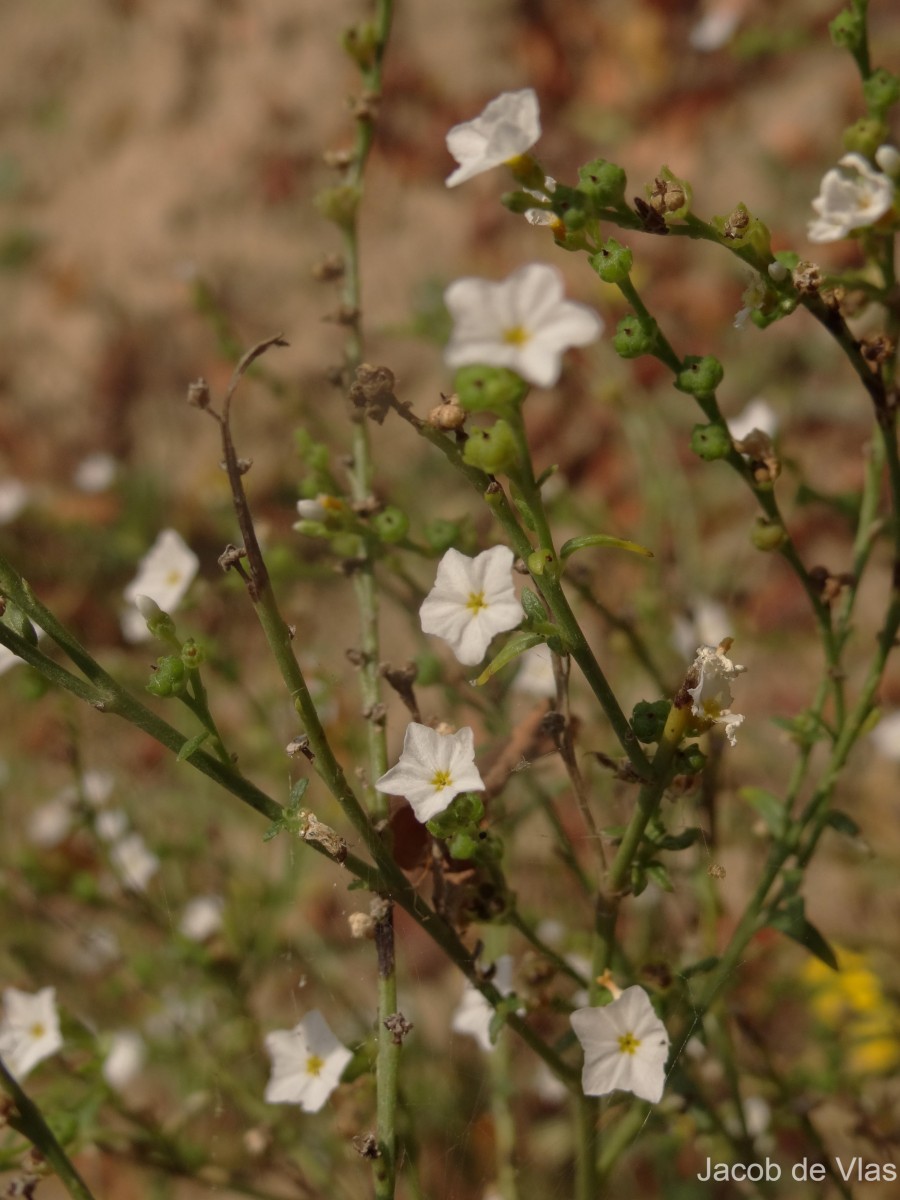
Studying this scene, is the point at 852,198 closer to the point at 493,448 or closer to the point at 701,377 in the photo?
the point at 701,377

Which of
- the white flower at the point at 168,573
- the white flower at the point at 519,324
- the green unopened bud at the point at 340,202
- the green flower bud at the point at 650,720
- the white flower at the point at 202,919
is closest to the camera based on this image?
the white flower at the point at 519,324

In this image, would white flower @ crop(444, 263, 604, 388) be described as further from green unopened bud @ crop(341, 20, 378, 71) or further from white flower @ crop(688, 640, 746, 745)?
green unopened bud @ crop(341, 20, 378, 71)

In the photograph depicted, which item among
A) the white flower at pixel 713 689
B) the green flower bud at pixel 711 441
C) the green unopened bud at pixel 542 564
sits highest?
the green flower bud at pixel 711 441

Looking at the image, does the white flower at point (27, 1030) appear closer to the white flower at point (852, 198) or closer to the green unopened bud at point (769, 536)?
the green unopened bud at point (769, 536)

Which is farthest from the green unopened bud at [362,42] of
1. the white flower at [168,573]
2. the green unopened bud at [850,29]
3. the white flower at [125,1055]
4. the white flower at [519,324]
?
the white flower at [125,1055]

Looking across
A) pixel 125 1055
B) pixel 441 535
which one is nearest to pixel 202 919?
pixel 125 1055

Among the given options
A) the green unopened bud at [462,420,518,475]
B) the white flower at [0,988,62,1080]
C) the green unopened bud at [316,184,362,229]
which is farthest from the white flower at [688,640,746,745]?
the white flower at [0,988,62,1080]
